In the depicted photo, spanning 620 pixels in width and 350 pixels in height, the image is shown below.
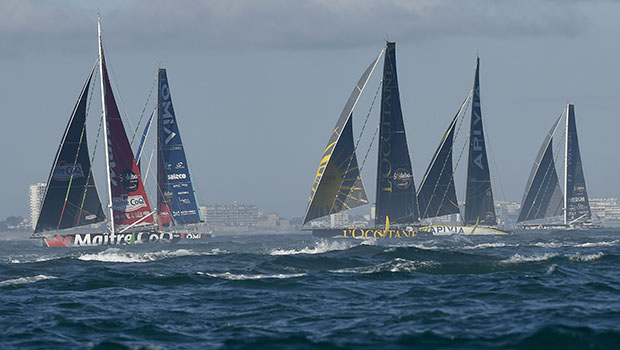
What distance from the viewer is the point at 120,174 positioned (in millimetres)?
70000

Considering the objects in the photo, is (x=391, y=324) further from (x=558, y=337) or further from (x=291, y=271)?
(x=291, y=271)

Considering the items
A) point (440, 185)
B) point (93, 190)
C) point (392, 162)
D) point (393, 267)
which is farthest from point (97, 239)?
point (393, 267)

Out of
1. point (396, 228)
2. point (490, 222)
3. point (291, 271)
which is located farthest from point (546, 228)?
point (291, 271)

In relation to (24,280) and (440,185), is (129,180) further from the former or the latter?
(24,280)

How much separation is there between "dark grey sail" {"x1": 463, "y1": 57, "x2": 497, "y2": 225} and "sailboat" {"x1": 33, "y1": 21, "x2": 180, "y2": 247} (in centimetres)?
3293

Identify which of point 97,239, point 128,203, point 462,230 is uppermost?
point 128,203

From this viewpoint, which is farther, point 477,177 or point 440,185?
point 477,177

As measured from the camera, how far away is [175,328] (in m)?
21.3

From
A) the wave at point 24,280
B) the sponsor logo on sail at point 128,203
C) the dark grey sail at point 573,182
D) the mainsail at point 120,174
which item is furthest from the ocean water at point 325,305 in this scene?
the dark grey sail at point 573,182

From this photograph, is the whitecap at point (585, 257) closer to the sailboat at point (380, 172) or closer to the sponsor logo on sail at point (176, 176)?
the sailboat at point (380, 172)

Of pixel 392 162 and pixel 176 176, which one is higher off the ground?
pixel 392 162

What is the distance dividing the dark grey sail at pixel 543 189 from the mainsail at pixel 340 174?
44406 millimetres

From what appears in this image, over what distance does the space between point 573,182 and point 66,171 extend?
74288 millimetres

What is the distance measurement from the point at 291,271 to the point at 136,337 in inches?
616
